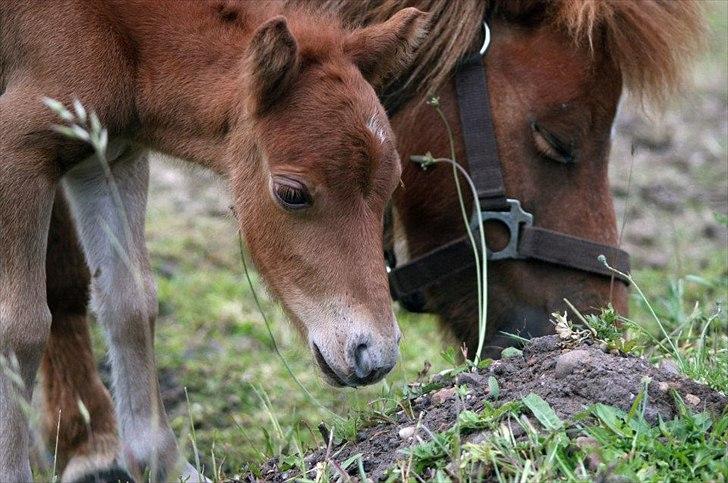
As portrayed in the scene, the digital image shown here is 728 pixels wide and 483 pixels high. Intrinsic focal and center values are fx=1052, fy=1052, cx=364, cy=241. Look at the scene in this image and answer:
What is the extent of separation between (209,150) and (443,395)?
3.96ft

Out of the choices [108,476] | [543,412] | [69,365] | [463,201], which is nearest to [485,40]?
[463,201]

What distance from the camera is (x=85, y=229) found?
411cm

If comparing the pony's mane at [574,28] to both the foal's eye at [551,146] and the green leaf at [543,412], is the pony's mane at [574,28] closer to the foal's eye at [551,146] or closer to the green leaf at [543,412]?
the foal's eye at [551,146]

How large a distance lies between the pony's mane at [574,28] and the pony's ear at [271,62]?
1.08 m

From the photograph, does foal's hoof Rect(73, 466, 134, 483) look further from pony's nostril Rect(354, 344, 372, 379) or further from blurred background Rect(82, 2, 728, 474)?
pony's nostril Rect(354, 344, 372, 379)

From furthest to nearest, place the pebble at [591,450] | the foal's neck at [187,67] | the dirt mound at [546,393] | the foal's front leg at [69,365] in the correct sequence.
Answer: the foal's front leg at [69,365]
the foal's neck at [187,67]
the dirt mound at [546,393]
the pebble at [591,450]

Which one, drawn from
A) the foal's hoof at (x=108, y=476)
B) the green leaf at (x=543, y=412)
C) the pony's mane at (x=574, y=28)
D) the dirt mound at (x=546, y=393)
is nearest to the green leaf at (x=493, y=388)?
the dirt mound at (x=546, y=393)

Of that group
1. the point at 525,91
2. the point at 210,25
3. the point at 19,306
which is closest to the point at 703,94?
the point at 525,91

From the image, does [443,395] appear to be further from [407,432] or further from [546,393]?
[546,393]

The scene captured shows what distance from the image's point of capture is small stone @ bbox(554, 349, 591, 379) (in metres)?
3.18

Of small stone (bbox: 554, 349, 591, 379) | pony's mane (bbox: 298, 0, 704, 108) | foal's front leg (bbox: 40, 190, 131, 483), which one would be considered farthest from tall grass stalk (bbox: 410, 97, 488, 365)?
foal's front leg (bbox: 40, 190, 131, 483)

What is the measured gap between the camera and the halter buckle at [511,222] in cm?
427

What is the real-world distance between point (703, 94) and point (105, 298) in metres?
7.44

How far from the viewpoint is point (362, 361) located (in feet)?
10.5
